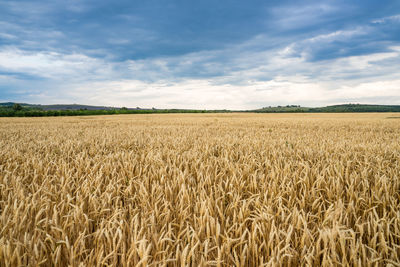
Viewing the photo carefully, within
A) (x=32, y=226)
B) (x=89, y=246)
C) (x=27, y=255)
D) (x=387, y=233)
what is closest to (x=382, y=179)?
(x=387, y=233)

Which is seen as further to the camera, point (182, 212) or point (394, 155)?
point (394, 155)

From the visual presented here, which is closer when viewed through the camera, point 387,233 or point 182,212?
point 387,233

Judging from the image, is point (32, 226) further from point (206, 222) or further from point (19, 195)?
point (206, 222)

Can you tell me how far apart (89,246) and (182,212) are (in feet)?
2.30

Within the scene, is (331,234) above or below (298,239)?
Answer: above

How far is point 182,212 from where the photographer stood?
1770 millimetres

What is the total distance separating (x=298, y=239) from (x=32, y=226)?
81.0 inches

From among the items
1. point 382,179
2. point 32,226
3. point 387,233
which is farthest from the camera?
point 382,179

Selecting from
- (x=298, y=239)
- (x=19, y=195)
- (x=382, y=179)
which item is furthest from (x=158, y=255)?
(x=382, y=179)

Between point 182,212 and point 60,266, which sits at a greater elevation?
point 182,212

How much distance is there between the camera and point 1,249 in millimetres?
1213

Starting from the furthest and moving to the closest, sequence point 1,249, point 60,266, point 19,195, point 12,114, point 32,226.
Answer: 1. point 12,114
2. point 19,195
3. point 32,226
4. point 60,266
5. point 1,249

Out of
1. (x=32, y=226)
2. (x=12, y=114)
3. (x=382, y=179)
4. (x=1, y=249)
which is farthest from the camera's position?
(x=12, y=114)

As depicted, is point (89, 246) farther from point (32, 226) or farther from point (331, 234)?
point (331, 234)
